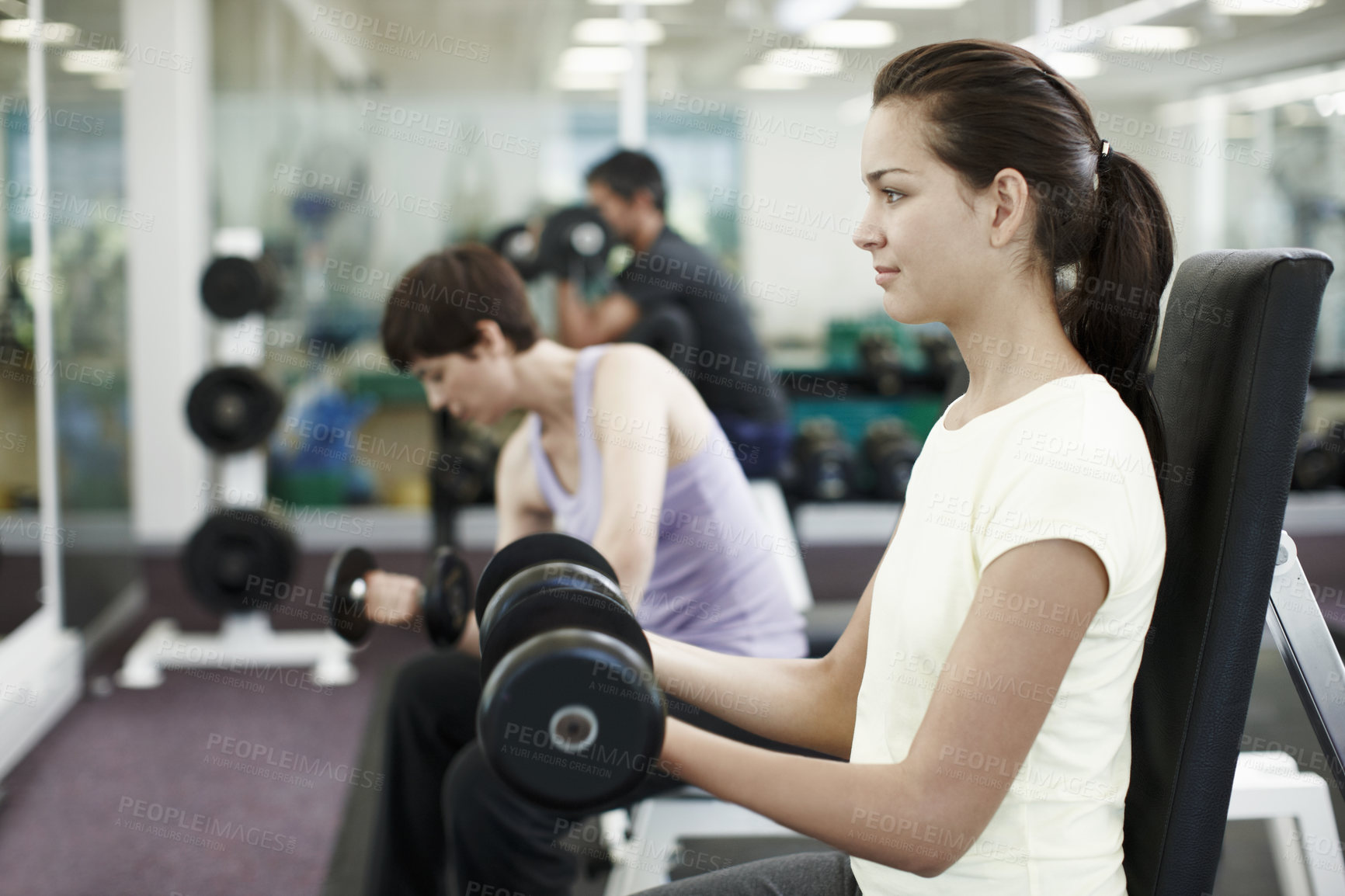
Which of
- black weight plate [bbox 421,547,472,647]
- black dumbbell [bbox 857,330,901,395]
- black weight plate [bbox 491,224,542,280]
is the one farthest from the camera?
black dumbbell [bbox 857,330,901,395]

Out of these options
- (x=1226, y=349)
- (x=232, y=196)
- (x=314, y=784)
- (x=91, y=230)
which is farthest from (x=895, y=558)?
(x=232, y=196)

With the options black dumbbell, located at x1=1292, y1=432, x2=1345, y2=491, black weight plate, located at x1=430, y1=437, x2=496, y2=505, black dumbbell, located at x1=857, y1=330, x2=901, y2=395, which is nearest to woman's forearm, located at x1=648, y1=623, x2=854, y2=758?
black weight plate, located at x1=430, y1=437, x2=496, y2=505

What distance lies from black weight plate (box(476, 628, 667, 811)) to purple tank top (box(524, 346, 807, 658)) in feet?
2.89

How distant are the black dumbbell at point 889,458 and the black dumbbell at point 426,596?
253 cm

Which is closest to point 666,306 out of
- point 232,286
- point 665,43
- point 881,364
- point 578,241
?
point 578,241

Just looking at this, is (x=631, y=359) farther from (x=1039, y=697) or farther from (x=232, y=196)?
(x=232, y=196)

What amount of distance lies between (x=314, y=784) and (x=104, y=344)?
6.67 feet

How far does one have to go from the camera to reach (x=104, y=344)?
374cm

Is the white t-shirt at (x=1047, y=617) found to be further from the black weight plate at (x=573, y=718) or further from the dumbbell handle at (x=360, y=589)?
the dumbbell handle at (x=360, y=589)

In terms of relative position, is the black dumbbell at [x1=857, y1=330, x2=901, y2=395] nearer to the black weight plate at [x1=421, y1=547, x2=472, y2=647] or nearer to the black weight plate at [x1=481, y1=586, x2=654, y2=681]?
the black weight plate at [x1=421, y1=547, x2=472, y2=647]

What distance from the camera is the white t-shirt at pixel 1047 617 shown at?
2.49ft

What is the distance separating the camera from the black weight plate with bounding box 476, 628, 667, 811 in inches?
26.7

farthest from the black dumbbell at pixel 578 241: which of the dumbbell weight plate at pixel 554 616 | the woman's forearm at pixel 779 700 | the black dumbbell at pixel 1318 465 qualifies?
the black dumbbell at pixel 1318 465

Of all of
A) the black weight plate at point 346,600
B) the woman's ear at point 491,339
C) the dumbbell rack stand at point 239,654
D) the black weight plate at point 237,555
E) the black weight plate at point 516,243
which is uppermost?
the black weight plate at point 516,243
